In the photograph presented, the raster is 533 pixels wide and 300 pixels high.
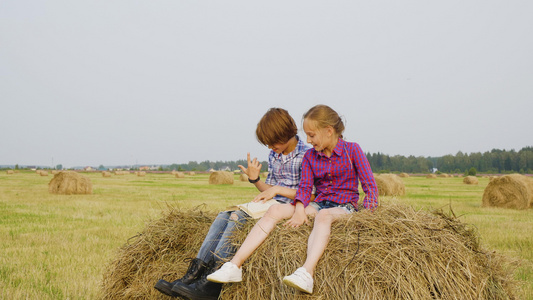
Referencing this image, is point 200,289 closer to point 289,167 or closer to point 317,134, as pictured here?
point 289,167

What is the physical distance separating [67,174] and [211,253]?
18.9m

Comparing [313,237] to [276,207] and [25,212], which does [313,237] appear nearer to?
[276,207]

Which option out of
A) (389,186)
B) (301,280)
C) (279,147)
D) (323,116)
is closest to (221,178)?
(389,186)

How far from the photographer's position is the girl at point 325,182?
3611mm

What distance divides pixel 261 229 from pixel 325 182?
900 millimetres

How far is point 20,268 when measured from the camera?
5801 millimetres

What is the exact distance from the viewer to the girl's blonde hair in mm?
3896

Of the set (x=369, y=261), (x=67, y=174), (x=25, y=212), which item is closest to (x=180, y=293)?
(x=369, y=261)

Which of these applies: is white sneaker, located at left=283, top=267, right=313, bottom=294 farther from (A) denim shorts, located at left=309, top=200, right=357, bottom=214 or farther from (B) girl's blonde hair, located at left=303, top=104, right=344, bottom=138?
(B) girl's blonde hair, located at left=303, top=104, right=344, bottom=138

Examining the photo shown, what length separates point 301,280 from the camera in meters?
3.07

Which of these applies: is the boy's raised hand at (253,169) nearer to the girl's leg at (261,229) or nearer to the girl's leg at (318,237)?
the girl's leg at (261,229)

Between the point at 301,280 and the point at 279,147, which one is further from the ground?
the point at 279,147

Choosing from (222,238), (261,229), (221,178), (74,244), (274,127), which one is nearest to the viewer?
(261,229)

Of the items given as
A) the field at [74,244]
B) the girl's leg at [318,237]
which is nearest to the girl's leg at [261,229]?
the girl's leg at [318,237]
